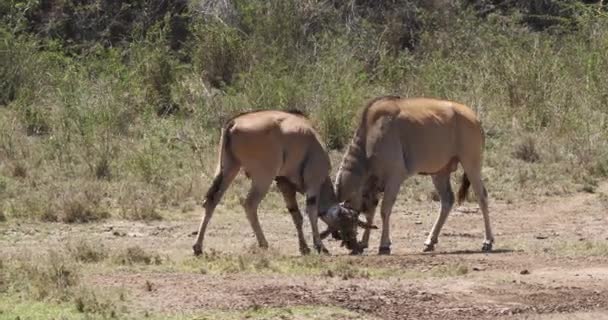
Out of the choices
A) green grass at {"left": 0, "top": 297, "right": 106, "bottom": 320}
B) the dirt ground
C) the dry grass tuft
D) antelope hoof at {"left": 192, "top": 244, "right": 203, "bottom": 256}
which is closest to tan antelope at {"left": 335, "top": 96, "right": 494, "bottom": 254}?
the dirt ground

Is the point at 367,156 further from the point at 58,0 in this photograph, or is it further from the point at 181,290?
the point at 58,0

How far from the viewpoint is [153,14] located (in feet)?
88.6

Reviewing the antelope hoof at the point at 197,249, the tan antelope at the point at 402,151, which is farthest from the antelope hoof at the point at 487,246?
the antelope hoof at the point at 197,249

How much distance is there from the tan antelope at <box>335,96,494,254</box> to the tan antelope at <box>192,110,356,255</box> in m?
0.37

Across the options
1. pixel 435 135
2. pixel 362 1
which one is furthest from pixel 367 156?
pixel 362 1

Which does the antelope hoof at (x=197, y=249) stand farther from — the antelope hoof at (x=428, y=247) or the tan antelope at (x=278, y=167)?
the antelope hoof at (x=428, y=247)

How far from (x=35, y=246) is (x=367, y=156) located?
369 centimetres

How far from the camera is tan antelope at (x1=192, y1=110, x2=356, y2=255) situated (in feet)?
44.4

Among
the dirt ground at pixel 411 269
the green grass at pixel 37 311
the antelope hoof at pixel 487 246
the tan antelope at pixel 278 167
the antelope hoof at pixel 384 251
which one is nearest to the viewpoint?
the green grass at pixel 37 311

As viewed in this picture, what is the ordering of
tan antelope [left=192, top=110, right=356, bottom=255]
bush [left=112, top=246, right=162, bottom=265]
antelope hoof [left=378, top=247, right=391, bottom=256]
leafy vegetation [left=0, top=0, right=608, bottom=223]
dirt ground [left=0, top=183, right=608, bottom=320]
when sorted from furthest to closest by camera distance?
leafy vegetation [left=0, top=0, right=608, bottom=223] < antelope hoof [left=378, top=247, right=391, bottom=256] < tan antelope [left=192, top=110, right=356, bottom=255] < bush [left=112, top=246, right=162, bottom=265] < dirt ground [left=0, top=183, right=608, bottom=320]

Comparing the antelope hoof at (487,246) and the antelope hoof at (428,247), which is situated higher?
the antelope hoof at (487,246)

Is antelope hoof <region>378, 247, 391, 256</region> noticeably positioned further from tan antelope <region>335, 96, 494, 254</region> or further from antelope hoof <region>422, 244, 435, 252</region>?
antelope hoof <region>422, 244, 435, 252</region>

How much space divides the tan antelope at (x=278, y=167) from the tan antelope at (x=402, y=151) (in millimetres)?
366

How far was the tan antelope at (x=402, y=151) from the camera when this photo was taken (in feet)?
46.4
